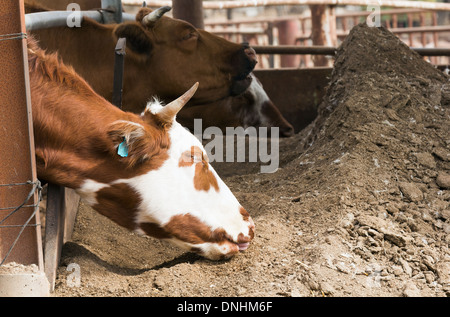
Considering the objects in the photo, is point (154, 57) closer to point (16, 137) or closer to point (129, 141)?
point (129, 141)

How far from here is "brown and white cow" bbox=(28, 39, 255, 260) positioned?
9.26 feet

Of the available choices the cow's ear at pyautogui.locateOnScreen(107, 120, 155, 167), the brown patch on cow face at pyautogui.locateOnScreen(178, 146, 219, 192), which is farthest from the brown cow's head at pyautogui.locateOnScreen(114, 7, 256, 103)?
the cow's ear at pyautogui.locateOnScreen(107, 120, 155, 167)

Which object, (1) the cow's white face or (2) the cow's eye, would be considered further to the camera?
(2) the cow's eye

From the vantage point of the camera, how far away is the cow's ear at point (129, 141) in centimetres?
278

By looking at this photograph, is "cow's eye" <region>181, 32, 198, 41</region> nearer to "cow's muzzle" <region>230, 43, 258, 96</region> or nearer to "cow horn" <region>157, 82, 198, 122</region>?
"cow's muzzle" <region>230, 43, 258, 96</region>

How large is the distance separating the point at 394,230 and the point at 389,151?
82 cm

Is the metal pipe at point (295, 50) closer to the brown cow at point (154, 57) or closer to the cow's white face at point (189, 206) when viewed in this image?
the brown cow at point (154, 57)

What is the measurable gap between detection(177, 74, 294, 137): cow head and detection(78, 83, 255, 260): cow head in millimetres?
2543

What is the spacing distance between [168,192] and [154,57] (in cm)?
192

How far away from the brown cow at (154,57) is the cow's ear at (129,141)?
1.70 m

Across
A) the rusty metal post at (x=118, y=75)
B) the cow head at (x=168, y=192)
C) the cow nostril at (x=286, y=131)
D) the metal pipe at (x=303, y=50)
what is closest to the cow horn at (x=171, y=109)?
the cow head at (x=168, y=192)

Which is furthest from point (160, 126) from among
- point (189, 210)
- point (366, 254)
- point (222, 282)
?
point (366, 254)

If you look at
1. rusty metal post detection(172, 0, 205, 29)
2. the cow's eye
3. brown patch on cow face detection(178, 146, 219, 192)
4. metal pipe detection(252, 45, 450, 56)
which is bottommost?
brown patch on cow face detection(178, 146, 219, 192)
